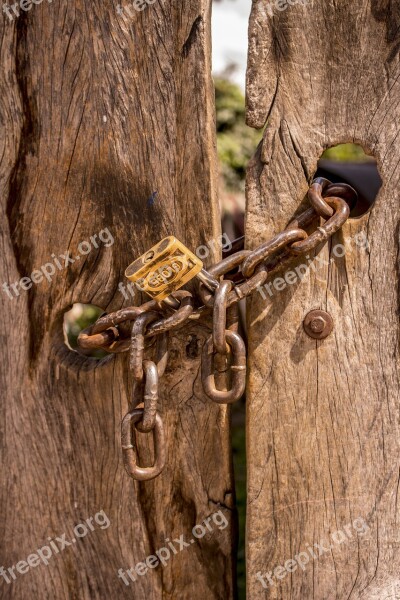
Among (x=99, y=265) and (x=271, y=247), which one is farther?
(x=99, y=265)

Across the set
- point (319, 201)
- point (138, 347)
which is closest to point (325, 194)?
point (319, 201)

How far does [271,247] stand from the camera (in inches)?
50.8

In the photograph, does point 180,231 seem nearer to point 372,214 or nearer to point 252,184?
point 252,184

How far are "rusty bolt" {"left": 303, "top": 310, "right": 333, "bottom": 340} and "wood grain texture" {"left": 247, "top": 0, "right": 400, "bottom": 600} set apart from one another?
0.05 ft

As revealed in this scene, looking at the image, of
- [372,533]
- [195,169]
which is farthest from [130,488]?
[195,169]

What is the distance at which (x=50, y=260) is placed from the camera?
1.53 m
